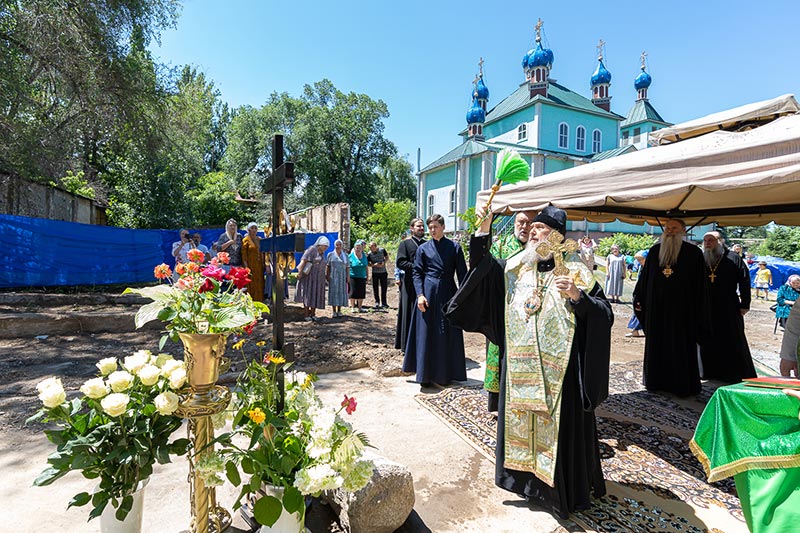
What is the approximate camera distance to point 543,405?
2.62 m

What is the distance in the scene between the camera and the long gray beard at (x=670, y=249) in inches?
195

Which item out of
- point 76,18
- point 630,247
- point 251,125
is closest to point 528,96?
point 630,247

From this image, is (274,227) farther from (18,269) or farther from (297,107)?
(297,107)

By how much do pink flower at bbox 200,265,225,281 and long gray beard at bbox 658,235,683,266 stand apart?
4887mm

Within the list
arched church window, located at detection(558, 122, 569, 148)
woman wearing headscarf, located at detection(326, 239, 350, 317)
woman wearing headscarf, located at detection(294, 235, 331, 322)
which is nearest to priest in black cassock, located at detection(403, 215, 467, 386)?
woman wearing headscarf, located at detection(294, 235, 331, 322)

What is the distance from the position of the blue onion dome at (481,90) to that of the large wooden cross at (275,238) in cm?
3925

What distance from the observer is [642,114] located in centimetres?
3941

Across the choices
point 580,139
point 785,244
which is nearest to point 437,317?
point 785,244

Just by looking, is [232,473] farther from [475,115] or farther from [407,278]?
[475,115]

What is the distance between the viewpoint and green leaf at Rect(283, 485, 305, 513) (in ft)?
5.99

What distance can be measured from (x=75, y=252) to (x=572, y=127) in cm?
3247

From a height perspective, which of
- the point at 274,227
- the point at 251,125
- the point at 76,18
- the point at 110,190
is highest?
the point at 251,125

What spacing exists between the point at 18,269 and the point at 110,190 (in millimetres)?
10444

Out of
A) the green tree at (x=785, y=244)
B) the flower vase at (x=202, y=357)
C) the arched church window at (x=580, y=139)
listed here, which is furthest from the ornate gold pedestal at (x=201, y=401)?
the arched church window at (x=580, y=139)
